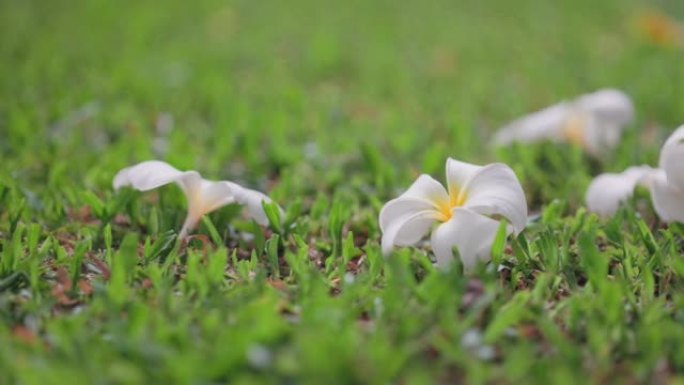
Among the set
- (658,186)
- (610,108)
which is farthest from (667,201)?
(610,108)

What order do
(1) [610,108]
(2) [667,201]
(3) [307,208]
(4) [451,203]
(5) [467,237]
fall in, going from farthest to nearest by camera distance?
(1) [610,108] → (3) [307,208] → (2) [667,201] → (4) [451,203] → (5) [467,237]

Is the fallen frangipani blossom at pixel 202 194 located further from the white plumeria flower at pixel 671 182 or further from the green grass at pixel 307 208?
the white plumeria flower at pixel 671 182

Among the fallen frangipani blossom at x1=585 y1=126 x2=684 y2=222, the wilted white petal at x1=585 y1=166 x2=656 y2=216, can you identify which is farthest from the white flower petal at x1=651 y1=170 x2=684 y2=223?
the wilted white petal at x1=585 y1=166 x2=656 y2=216

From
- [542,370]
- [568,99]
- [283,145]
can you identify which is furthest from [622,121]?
[542,370]

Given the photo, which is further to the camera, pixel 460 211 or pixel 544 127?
pixel 544 127

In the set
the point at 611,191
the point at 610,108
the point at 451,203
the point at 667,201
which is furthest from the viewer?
the point at 610,108

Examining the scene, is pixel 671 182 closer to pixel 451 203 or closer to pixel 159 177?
pixel 451 203

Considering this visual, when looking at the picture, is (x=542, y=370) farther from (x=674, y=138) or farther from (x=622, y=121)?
(x=622, y=121)

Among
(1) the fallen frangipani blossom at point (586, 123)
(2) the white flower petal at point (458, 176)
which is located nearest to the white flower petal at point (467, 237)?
(2) the white flower petal at point (458, 176)
